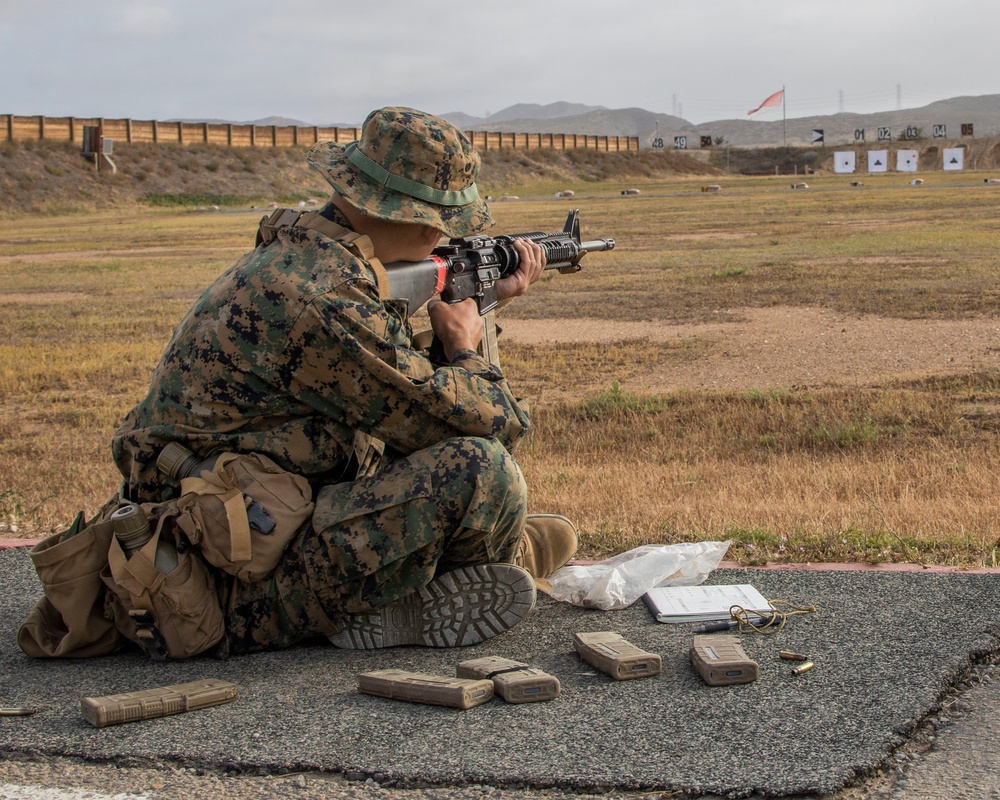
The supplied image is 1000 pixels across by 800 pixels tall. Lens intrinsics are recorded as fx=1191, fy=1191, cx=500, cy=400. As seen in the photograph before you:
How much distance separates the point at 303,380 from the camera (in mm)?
3660

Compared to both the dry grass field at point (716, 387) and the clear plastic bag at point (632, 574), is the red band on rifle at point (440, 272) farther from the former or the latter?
the dry grass field at point (716, 387)

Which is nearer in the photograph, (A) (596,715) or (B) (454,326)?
(A) (596,715)

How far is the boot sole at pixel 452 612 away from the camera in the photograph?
3859 millimetres

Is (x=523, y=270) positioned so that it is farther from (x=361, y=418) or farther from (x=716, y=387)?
(x=716, y=387)

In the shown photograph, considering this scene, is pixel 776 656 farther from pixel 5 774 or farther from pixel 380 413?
pixel 5 774

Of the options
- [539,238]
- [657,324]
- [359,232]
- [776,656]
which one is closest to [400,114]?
[359,232]

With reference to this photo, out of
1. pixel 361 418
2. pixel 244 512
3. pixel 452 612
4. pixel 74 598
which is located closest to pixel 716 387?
pixel 452 612

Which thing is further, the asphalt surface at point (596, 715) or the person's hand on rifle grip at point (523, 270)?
the person's hand on rifle grip at point (523, 270)

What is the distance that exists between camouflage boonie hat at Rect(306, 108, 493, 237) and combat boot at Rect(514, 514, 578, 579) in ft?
3.77

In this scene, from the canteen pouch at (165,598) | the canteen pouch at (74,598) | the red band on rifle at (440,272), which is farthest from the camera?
the red band on rifle at (440,272)

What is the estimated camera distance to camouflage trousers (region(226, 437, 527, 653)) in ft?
12.0

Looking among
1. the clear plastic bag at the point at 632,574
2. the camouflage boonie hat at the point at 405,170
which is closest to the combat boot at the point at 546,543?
the clear plastic bag at the point at 632,574

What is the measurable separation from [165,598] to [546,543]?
142 centimetres

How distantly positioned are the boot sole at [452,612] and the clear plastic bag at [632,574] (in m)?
0.45
